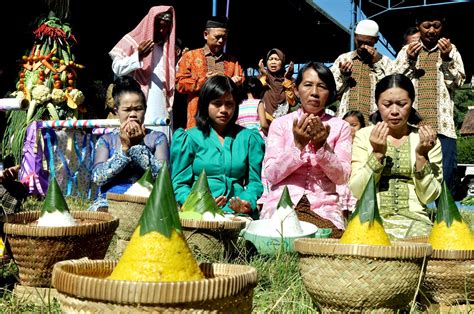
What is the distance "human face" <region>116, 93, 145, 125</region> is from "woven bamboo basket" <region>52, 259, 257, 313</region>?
227 cm

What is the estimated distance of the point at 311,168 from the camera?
3221mm

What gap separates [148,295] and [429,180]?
2.08m

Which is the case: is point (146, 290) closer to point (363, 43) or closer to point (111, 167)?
point (111, 167)

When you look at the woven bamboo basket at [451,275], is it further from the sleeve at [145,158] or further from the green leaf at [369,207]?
the sleeve at [145,158]

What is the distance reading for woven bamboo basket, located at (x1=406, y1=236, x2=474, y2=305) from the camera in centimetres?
190

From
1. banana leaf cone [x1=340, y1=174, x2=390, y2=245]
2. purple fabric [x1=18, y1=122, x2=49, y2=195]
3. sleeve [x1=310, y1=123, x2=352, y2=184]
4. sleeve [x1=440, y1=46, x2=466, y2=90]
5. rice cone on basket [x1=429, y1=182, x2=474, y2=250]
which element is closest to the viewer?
banana leaf cone [x1=340, y1=174, x2=390, y2=245]

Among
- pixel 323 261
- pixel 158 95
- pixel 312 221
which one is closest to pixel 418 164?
pixel 312 221

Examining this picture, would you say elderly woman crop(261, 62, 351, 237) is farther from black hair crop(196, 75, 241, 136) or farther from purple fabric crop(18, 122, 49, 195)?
purple fabric crop(18, 122, 49, 195)

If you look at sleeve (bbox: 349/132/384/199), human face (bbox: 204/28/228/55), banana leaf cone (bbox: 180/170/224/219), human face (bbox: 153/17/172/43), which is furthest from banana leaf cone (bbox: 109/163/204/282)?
human face (bbox: 153/17/172/43)

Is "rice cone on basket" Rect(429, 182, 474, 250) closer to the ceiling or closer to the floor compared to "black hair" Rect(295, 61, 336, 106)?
closer to the floor

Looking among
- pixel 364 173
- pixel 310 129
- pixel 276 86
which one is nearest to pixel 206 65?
pixel 276 86

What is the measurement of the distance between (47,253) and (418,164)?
1.73m

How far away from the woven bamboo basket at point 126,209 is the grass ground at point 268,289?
0.70ft

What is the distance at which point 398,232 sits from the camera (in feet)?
9.27
